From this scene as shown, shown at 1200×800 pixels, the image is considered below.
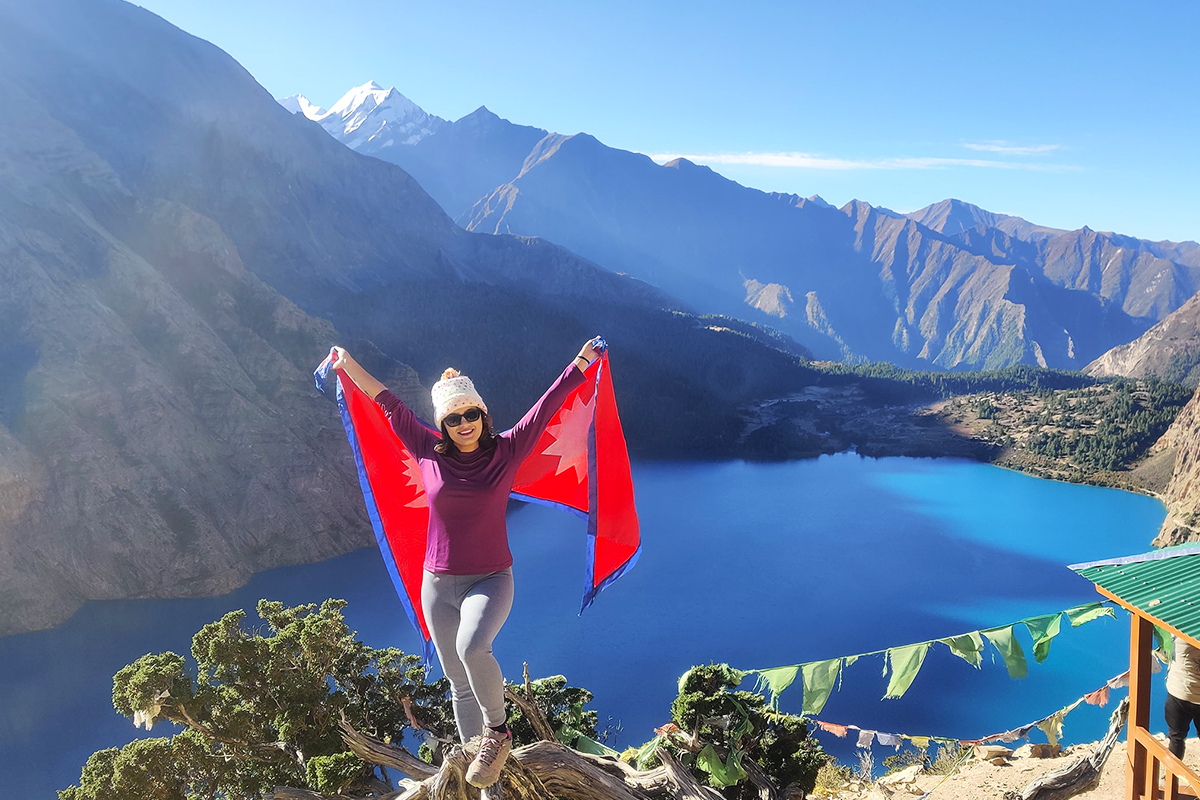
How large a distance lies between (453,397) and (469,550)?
737 millimetres

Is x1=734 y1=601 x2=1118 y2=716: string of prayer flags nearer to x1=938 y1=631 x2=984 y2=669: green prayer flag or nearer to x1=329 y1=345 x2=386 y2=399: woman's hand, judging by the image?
x1=938 y1=631 x2=984 y2=669: green prayer flag

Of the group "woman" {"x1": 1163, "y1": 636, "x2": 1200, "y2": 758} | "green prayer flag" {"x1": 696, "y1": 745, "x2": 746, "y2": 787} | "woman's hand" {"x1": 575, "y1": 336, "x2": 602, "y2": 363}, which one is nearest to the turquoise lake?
"green prayer flag" {"x1": 696, "y1": 745, "x2": 746, "y2": 787}

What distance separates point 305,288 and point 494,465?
7694cm

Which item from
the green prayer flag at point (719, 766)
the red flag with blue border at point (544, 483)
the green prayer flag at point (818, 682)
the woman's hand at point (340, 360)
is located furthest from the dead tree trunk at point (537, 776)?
the woman's hand at point (340, 360)

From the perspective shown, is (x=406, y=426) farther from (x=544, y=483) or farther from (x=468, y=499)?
(x=544, y=483)

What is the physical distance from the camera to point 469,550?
3402 mm

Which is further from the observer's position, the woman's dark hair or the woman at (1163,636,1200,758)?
the woman at (1163,636,1200,758)

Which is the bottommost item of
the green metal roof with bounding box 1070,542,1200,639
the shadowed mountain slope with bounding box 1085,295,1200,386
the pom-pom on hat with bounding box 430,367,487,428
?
the shadowed mountain slope with bounding box 1085,295,1200,386

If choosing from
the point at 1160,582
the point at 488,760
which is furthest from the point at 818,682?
the point at 488,760

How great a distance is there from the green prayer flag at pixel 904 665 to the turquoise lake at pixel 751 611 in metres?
18.5

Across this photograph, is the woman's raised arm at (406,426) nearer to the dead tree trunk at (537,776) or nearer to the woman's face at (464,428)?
the woman's face at (464,428)

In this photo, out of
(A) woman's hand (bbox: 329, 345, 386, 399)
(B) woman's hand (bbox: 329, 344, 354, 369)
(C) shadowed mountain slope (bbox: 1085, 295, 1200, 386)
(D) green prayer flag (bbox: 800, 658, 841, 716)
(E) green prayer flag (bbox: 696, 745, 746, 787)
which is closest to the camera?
(A) woman's hand (bbox: 329, 345, 386, 399)

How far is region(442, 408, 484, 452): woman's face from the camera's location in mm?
3482

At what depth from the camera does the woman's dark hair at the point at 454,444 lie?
11.4 ft
